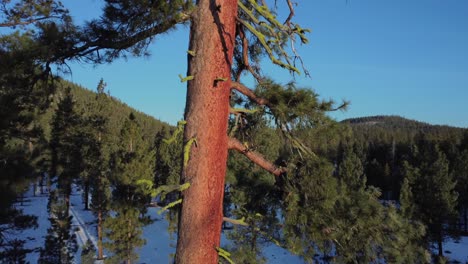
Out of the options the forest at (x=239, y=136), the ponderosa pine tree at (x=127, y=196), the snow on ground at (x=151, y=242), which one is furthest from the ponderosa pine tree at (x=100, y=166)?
the forest at (x=239, y=136)

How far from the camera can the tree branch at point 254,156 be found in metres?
3.50

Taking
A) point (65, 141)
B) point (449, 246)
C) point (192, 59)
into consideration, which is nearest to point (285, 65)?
point (192, 59)

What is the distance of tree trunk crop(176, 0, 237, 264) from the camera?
296 centimetres

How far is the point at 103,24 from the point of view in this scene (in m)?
3.83

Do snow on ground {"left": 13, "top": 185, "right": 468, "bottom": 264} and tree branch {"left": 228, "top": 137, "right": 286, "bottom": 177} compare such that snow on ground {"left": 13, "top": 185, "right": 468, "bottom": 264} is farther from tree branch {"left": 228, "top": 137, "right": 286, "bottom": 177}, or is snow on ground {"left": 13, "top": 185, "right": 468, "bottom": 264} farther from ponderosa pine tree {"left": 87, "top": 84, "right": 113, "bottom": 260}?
tree branch {"left": 228, "top": 137, "right": 286, "bottom": 177}

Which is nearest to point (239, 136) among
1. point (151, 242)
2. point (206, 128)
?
point (206, 128)

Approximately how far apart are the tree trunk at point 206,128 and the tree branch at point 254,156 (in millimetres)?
215

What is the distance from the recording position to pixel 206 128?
3.09m

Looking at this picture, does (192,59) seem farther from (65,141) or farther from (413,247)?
(65,141)

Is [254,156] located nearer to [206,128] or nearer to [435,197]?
[206,128]

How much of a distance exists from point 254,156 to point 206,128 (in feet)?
2.88

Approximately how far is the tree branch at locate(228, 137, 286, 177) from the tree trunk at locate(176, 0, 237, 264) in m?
0.21

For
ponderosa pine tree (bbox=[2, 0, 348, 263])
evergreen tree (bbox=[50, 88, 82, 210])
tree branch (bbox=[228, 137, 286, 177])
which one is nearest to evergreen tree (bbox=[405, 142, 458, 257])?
evergreen tree (bbox=[50, 88, 82, 210])

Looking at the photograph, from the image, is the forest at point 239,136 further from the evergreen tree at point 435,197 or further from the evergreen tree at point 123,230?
the evergreen tree at point 435,197
